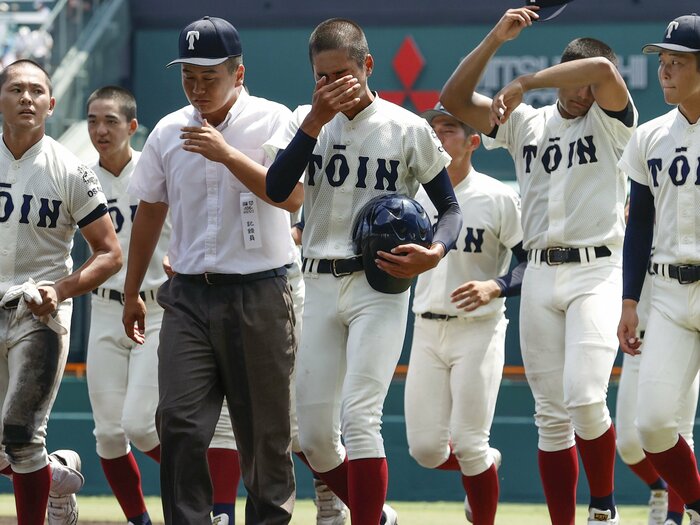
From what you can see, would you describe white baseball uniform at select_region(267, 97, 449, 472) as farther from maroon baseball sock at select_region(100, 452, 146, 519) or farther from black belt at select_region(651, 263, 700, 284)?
maroon baseball sock at select_region(100, 452, 146, 519)

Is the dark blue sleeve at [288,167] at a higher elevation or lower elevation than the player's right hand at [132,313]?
higher

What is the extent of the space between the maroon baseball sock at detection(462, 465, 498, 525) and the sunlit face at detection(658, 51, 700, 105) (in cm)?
235

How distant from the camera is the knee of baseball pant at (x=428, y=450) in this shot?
7273 millimetres

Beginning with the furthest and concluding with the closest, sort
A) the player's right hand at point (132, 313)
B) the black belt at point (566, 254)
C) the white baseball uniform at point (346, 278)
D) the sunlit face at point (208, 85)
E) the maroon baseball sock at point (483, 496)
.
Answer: the maroon baseball sock at point (483, 496) → the black belt at point (566, 254) → the player's right hand at point (132, 313) → the white baseball uniform at point (346, 278) → the sunlit face at point (208, 85)

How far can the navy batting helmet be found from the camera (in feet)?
18.0

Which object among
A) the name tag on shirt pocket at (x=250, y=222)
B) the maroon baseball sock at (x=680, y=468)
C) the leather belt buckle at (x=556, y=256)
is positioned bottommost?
the maroon baseball sock at (x=680, y=468)

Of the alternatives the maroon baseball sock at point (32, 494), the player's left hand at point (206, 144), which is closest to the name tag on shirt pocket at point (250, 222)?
the player's left hand at point (206, 144)

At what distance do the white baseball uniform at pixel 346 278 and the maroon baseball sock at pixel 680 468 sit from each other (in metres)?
1.25

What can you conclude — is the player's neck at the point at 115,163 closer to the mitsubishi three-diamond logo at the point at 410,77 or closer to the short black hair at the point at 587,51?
the short black hair at the point at 587,51

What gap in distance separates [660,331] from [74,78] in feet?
28.9

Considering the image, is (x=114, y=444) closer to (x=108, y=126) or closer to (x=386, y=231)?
(x=108, y=126)

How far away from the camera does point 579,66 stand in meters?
6.23

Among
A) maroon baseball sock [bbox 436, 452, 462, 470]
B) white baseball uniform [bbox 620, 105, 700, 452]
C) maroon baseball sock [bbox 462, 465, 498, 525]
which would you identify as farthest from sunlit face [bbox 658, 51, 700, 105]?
maroon baseball sock [bbox 436, 452, 462, 470]

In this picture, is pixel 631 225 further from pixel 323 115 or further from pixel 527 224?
pixel 323 115
